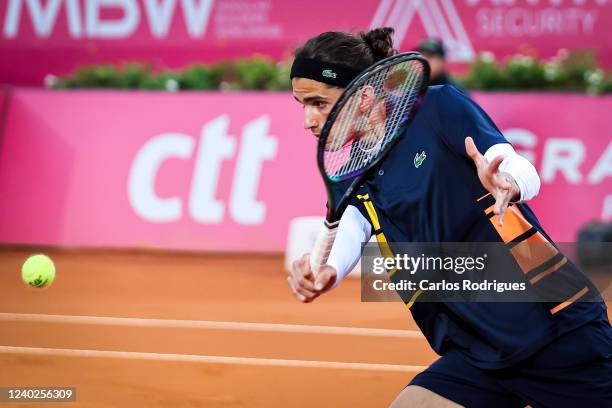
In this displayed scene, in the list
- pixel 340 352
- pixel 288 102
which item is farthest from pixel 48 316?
pixel 288 102

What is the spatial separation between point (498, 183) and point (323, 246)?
2.08 ft

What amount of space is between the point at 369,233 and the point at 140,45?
11670mm

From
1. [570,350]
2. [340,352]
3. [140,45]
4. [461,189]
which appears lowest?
[140,45]

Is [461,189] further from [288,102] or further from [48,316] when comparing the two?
[288,102]

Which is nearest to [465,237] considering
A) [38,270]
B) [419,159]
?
[419,159]

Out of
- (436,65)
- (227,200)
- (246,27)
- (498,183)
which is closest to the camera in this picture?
(498,183)

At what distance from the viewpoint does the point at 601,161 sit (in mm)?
9422

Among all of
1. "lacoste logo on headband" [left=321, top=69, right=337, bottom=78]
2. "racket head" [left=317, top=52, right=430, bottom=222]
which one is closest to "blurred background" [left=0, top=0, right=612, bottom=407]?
"racket head" [left=317, top=52, right=430, bottom=222]

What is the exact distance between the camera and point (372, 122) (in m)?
3.21

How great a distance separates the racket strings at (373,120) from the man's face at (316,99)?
0.08m

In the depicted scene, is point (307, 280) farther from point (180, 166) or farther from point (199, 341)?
point (180, 166)

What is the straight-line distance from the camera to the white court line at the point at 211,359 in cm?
571

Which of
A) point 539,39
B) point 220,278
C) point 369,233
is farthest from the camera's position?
point 539,39

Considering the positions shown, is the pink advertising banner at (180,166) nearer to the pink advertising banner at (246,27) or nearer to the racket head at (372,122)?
the pink advertising banner at (246,27)
